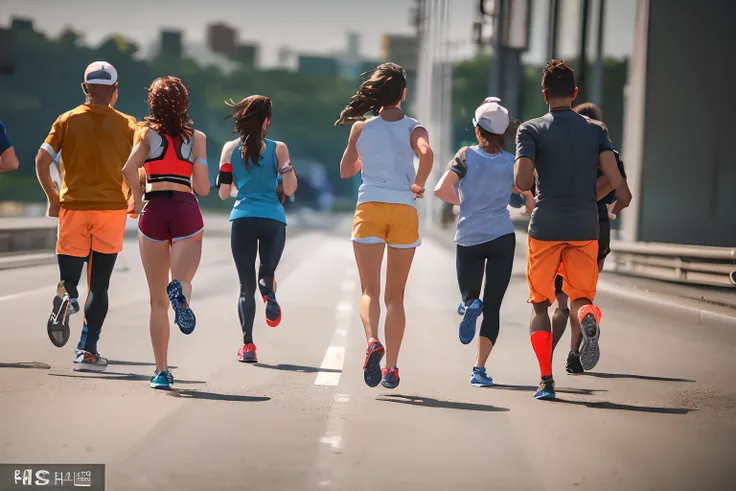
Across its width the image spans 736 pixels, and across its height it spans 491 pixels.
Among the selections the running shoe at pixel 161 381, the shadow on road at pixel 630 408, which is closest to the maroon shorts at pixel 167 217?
the running shoe at pixel 161 381

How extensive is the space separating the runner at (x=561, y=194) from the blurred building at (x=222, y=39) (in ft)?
586

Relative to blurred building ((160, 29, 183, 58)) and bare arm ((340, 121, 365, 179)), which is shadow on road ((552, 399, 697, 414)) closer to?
bare arm ((340, 121, 365, 179))

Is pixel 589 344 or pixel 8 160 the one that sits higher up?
pixel 8 160

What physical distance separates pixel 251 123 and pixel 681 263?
33.8ft

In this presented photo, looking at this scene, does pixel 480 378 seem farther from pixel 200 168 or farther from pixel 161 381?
pixel 200 168

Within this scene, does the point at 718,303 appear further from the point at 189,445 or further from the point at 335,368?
the point at 189,445

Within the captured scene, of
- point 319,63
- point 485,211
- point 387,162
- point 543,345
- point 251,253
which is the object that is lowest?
point 543,345

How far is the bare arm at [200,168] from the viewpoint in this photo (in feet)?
25.8

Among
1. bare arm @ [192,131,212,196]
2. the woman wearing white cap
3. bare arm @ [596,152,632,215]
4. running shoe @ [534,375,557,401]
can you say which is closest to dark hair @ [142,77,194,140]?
bare arm @ [192,131,212,196]

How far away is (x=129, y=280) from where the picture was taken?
18.8 m

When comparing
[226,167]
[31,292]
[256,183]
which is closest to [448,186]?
[256,183]

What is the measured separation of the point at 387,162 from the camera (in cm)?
794

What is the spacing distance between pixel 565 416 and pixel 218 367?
2971 millimetres

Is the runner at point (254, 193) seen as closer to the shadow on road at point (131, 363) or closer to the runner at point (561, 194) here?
the shadow on road at point (131, 363)
